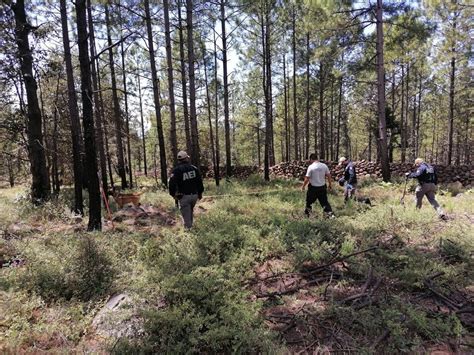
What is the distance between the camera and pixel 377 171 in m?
15.0

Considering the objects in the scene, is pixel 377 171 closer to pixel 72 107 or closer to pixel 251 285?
pixel 251 285

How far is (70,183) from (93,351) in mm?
21676

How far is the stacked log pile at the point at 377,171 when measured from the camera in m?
12.9

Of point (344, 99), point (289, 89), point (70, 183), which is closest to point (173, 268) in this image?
point (70, 183)

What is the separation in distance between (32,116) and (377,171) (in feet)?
49.0

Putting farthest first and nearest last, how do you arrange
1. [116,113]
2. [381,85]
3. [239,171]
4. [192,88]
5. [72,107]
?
[239,171] < [116,113] < [192,88] < [381,85] < [72,107]

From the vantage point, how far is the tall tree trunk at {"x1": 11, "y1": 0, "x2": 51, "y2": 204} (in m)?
9.52

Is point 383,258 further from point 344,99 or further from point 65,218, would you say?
point 344,99

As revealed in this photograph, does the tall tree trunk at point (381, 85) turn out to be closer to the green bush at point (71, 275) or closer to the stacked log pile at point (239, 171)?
the stacked log pile at point (239, 171)

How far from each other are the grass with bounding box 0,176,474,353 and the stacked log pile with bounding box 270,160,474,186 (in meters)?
7.85

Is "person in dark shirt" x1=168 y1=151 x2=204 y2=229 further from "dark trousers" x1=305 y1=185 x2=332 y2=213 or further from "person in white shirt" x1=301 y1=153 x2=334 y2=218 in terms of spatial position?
"dark trousers" x1=305 y1=185 x2=332 y2=213

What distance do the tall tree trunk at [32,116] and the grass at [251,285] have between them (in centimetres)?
414

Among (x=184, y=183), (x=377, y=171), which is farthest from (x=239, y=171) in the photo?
(x=184, y=183)

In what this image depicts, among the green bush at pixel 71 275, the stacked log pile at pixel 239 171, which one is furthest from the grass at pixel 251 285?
the stacked log pile at pixel 239 171
